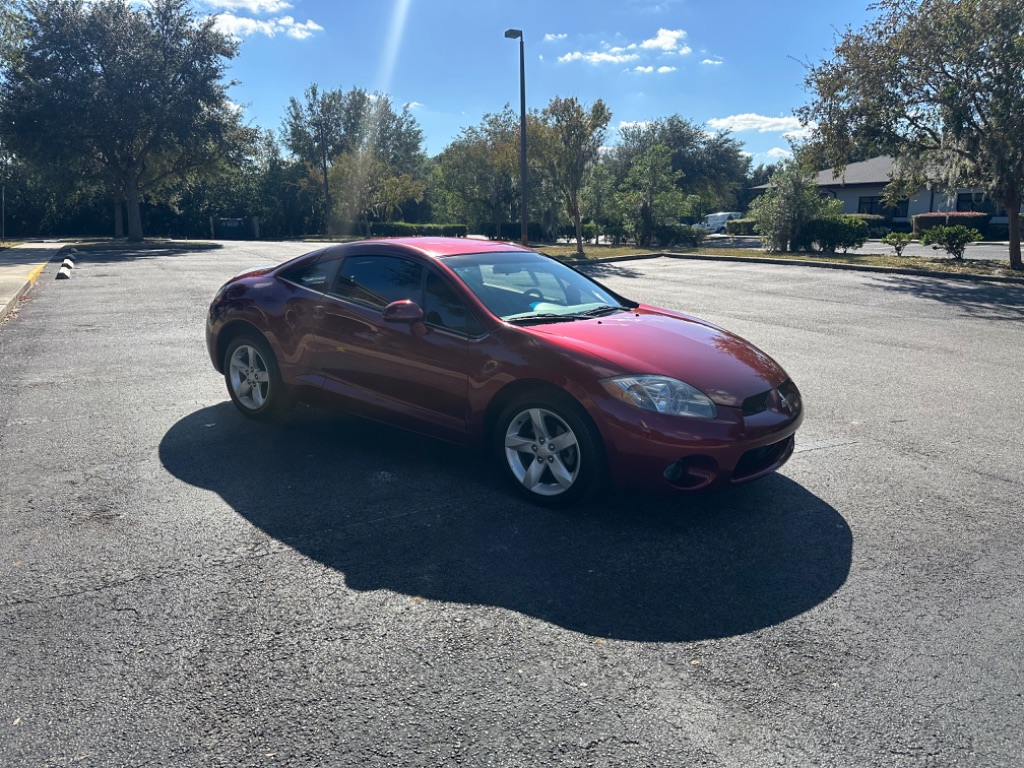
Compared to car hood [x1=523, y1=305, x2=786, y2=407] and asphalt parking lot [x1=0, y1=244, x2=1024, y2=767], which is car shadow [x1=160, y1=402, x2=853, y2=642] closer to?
asphalt parking lot [x1=0, y1=244, x2=1024, y2=767]

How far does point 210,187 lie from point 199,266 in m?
35.8

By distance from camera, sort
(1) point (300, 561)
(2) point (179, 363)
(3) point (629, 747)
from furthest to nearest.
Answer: (2) point (179, 363) < (1) point (300, 561) < (3) point (629, 747)

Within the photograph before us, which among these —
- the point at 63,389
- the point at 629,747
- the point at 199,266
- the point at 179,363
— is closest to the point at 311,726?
the point at 629,747

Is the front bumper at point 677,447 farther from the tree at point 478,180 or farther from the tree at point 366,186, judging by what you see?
the tree at point 366,186

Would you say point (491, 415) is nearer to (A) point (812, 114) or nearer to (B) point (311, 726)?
(B) point (311, 726)

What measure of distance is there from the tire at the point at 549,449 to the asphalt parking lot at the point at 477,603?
177mm

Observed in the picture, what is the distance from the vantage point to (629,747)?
2574mm

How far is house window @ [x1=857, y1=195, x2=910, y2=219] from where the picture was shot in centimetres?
5094

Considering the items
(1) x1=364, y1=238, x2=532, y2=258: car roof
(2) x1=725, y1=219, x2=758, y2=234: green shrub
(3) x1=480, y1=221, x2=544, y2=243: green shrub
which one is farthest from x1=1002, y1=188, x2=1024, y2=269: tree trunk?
(2) x1=725, y1=219, x2=758, y2=234: green shrub

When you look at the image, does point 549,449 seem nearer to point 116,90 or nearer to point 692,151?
point 116,90

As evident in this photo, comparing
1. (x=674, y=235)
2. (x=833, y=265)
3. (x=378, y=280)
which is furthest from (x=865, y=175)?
(x=378, y=280)

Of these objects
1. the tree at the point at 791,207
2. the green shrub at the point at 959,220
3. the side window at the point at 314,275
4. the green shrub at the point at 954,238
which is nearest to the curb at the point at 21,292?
the side window at the point at 314,275

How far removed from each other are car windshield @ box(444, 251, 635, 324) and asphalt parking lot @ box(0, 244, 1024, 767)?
114 centimetres

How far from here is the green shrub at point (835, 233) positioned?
27688mm
